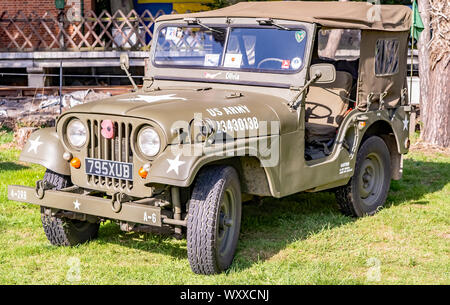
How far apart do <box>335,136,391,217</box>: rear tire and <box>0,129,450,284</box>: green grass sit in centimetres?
13

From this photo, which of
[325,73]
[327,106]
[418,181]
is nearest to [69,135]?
[325,73]

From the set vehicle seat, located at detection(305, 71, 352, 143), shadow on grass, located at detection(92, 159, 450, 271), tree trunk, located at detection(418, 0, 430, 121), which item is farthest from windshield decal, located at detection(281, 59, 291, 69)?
tree trunk, located at detection(418, 0, 430, 121)

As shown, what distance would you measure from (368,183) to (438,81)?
517 centimetres

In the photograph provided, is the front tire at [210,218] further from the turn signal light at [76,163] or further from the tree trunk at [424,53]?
the tree trunk at [424,53]

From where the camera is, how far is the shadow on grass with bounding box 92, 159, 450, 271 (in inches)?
240

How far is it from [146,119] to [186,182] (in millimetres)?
614

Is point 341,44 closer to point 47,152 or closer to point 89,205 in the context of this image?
point 47,152

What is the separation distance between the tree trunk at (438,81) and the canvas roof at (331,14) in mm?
4354

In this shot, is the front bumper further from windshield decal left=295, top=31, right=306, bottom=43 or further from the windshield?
windshield decal left=295, top=31, right=306, bottom=43

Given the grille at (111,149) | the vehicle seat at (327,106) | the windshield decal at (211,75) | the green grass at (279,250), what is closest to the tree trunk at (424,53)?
the green grass at (279,250)

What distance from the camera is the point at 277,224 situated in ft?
23.0

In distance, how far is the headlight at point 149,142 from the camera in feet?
16.8

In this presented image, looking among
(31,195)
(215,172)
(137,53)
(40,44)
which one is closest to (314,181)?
(215,172)
